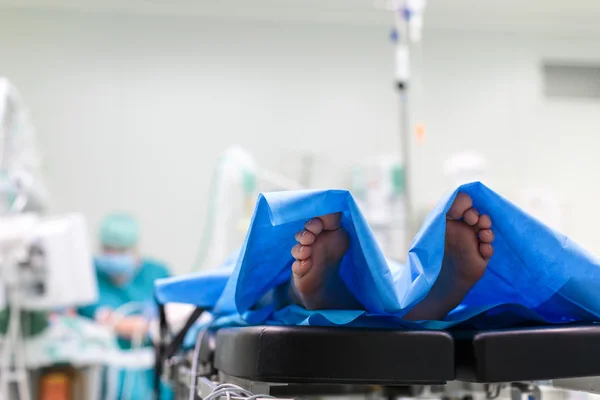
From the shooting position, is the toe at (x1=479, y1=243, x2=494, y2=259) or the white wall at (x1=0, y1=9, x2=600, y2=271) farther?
the white wall at (x1=0, y1=9, x2=600, y2=271)

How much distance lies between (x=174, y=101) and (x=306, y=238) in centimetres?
373

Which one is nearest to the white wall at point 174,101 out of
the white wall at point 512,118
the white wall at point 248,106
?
the white wall at point 248,106

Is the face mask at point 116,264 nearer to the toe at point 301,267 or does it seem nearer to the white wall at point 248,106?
the white wall at point 248,106

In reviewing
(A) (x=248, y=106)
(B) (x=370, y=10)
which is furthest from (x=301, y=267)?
(B) (x=370, y=10)

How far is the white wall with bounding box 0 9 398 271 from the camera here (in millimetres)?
4207

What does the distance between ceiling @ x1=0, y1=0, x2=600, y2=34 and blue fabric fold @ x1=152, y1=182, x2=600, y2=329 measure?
142 inches

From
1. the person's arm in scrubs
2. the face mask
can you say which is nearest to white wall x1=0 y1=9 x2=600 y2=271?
the face mask

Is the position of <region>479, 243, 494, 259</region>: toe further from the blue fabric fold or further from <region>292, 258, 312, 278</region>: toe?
<region>292, 258, 312, 278</region>: toe

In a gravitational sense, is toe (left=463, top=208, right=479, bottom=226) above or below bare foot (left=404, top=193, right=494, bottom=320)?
above

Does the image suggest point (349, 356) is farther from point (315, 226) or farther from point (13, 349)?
point (13, 349)

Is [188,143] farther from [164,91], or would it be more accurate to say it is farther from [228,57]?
[228,57]

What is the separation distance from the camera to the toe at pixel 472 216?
79 centimetres

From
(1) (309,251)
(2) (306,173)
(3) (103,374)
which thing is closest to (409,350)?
(1) (309,251)

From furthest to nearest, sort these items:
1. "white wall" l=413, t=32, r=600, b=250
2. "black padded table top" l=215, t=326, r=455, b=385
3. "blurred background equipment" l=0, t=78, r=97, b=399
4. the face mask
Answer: "white wall" l=413, t=32, r=600, b=250, the face mask, "blurred background equipment" l=0, t=78, r=97, b=399, "black padded table top" l=215, t=326, r=455, b=385
